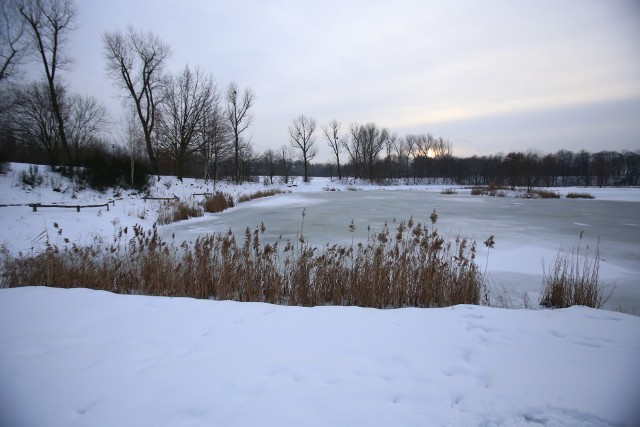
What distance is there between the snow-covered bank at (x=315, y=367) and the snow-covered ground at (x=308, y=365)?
0.01 metres

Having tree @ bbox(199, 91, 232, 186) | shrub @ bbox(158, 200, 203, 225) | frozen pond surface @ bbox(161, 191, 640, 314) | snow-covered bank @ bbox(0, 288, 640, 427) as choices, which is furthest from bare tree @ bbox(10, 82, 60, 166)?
snow-covered bank @ bbox(0, 288, 640, 427)

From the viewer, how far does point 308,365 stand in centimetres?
241

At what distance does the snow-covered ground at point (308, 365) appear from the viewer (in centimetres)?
192

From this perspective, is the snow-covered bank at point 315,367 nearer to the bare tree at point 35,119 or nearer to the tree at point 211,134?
the tree at point 211,134

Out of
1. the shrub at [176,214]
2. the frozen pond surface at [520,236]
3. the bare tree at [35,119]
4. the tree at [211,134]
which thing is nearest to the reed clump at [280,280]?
the frozen pond surface at [520,236]

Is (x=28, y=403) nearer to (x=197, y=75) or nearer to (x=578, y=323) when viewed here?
(x=578, y=323)

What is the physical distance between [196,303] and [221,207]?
44.2 feet

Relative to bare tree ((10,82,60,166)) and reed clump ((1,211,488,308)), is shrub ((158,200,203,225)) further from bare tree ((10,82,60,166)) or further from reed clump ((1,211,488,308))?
bare tree ((10,82,60,166))

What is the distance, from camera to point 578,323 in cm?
322

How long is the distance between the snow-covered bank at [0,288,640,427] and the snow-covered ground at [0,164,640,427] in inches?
0.4

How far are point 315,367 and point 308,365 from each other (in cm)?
6

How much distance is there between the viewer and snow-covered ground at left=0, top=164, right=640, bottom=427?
192 cm

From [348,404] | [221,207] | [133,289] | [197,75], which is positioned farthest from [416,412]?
[197,75]

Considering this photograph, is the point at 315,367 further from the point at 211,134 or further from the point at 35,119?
the point at 35,119
